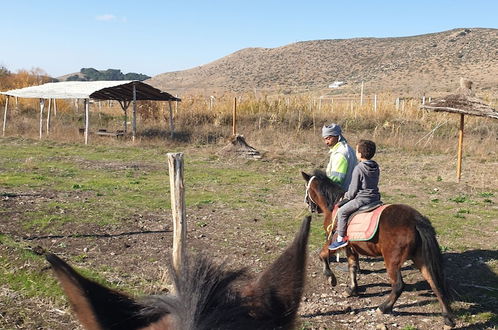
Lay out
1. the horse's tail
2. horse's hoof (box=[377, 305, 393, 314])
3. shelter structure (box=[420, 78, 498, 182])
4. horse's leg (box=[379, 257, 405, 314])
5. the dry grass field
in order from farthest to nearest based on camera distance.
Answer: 1. shelter structure (box=[420, 78, 498, 182])
2. the dry grass field
3. horse's hoof (box=[377, 305, 393, 314])
4. horse's leg (box=[379, 257, 405, 314])
5. the horse's tail

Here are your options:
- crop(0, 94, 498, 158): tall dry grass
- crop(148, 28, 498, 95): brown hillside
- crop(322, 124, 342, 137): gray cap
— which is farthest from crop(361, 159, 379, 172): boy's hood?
crop(148, 28, 498, 95): brown hillside

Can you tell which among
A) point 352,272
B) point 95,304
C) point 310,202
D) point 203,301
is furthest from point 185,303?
point 310,202

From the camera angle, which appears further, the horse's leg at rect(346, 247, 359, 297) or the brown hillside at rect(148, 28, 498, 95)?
the brown hillside at rect(148, 28, 498, 95)

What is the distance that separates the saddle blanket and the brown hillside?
48347 mm

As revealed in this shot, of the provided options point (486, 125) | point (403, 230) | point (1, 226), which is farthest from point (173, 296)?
point (486, 125)

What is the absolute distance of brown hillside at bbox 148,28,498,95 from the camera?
59.9 m

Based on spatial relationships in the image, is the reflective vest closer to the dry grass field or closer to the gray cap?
the gray cap

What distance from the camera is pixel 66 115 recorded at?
2966 centimetres

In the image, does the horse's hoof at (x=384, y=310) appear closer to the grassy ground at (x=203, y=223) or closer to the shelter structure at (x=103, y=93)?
the grassy ground at (x=203, y=223)

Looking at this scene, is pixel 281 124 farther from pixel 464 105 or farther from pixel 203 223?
pixel 203 223

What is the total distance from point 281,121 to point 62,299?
20.8 meters

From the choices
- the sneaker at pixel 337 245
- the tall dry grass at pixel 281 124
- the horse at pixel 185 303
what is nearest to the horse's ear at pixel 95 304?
the horse at pixel 185 303

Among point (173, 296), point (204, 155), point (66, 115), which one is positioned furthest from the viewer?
point (66, 115)

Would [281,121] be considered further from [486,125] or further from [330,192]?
[330,192]
